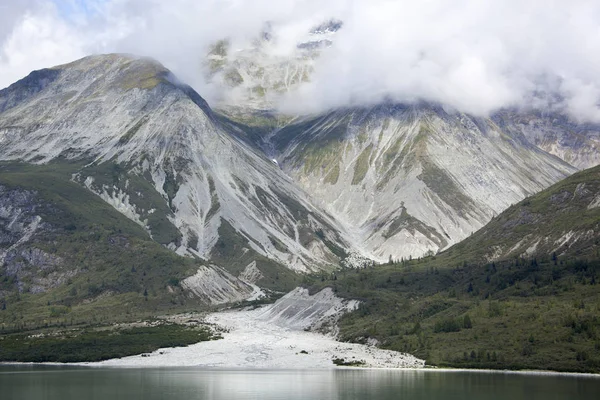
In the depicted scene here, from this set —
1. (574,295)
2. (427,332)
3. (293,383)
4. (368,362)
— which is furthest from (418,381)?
(574,295)

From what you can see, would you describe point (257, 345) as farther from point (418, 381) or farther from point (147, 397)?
point (147, 397)

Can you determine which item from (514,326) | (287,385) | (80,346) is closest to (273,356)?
(80,346)

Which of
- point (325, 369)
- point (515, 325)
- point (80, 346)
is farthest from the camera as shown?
point (80, 346)

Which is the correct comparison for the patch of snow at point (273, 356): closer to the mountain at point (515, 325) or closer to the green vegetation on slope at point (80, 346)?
the green vegetation on slope at point (80, 346)

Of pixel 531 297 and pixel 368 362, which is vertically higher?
pixel 531 297

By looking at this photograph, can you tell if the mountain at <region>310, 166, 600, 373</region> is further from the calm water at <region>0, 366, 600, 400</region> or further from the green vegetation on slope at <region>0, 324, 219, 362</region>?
the green vegetation on slope at <region>0, 324, 219, 362</region>

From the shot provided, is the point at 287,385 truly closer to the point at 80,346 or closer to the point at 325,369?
the point at 325,369

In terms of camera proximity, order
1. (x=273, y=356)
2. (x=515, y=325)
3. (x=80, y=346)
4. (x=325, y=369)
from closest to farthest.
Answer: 1. (x=515, y=325)
2. (x=325, y=369)
3. (x=273, y=356)
4. (x=80, y=346)

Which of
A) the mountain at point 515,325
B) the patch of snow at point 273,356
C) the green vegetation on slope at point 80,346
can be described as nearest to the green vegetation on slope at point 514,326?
the mountain at point 515,325
